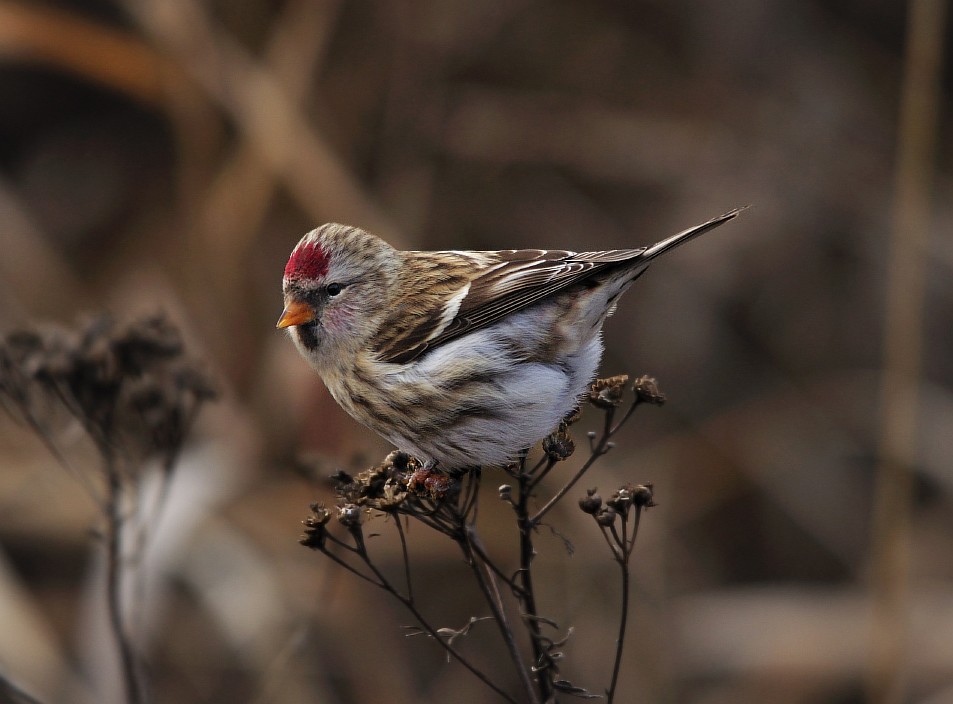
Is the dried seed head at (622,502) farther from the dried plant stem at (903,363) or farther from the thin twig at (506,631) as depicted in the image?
the dried plant stem at (903,363)

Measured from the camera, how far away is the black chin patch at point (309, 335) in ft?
10.9

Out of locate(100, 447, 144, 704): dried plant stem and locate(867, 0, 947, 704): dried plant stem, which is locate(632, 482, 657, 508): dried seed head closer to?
locate(100, 447, 144, 704): dried plant stem

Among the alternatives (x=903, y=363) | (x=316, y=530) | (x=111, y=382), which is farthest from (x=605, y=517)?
(x=903, y=363)

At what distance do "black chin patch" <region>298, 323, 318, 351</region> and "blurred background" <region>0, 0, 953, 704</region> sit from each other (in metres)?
1.41

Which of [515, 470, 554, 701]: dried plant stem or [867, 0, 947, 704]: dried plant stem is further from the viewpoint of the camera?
[867, 0, 947, 704]: dried plant stem

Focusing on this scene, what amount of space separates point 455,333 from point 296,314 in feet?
1.63

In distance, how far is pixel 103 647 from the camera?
12.5ft

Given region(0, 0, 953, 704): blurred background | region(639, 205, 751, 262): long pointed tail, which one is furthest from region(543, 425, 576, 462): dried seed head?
region(0, 0, 953, 704): blurred background

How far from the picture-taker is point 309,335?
3.31 metres

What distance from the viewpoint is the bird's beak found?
317 centimetres

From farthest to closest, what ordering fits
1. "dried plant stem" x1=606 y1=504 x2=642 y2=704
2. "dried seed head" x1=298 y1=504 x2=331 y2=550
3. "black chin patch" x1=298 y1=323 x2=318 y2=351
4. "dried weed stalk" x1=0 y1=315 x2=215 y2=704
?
1. "black chin patch" x1=298 y1=323 x2=318 y2=351
2. "dried weed stalk" x1=0 y1=315 x2=215 y2=704
3. "dried seed head" x1=298 y1=504 x2=331 y2=550
4. "dried plant stem" x1=606 y1=504 x2=642 y2=704

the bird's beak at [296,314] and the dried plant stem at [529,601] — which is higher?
the bird's beak at [296,314]

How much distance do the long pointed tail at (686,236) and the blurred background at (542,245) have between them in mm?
2093

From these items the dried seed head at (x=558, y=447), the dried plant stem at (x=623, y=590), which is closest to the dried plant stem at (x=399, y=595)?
the dried plant stem at (x=623, y=590)
